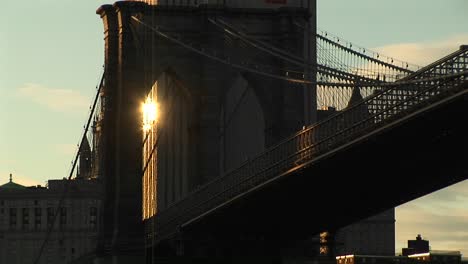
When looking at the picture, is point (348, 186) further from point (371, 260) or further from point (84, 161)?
point (371, 260)

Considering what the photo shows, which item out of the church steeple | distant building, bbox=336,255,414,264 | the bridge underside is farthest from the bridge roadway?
distant building, bbox=336,255,414,264

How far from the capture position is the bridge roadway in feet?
322

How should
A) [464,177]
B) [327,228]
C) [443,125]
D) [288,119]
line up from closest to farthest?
[443,125] < [464,177] < [327,228] < [288,119]

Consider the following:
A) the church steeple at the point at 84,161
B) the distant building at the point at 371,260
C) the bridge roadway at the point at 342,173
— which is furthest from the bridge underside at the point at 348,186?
the distant building at the point at 371,260

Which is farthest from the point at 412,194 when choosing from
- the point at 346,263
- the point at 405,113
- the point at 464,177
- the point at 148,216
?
the point at 346,263

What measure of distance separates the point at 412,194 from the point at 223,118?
20966 millimetres

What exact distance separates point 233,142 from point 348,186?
22341 millimetres

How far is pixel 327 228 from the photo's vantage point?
120188 millimetres

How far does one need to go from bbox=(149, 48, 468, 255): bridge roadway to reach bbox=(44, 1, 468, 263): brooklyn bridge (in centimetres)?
11

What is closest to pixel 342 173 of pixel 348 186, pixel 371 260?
pixel 348 186

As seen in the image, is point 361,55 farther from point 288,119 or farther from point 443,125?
point 443,125

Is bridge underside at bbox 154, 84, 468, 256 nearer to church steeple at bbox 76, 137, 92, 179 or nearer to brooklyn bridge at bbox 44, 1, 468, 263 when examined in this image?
brooklyn bridge at bbox 44, 1, 468, 263

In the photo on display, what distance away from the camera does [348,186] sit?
110000mm

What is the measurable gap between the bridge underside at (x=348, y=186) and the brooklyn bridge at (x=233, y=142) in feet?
0.33
